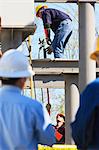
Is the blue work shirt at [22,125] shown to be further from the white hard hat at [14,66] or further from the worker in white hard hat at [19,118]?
the white hard hat at [14,66]

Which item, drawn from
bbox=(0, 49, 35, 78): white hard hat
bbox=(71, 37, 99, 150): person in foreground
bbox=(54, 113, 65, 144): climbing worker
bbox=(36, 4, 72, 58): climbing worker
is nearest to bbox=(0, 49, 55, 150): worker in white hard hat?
bbox=(0, 49, 35, 78): white hard hat

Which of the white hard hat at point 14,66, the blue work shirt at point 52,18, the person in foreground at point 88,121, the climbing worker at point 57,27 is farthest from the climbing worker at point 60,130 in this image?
the person in foreground at point 88,121

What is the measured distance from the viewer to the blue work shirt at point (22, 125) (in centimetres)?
471

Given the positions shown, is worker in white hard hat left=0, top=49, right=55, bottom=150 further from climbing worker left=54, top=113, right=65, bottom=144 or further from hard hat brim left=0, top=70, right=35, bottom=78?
climbing worker left=54, top=113, right=65, bottom=144

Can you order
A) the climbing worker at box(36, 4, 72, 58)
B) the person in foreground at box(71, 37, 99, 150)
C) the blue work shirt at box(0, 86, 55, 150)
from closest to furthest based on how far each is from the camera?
the person in foreground at box(71, 37, 99, 150)
the blue work shirt at box(0, 86, 55, 150)
the climbing worker at box(36, 4, 72, 58)

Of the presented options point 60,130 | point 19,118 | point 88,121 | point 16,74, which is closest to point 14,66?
point 16,74

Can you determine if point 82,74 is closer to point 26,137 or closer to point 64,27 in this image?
point 64,27

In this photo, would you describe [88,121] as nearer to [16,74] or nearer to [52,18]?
[16,74]

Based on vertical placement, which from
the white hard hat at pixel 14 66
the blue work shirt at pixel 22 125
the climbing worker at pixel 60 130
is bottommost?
the climbing worker at pixel 60 130

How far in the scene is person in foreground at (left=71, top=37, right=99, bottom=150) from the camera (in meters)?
4.30

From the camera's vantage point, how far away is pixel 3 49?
10867mm

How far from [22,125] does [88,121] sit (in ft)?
2.23

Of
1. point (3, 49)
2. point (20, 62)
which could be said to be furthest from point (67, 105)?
point (20, 62)

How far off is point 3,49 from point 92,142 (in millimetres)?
6709
